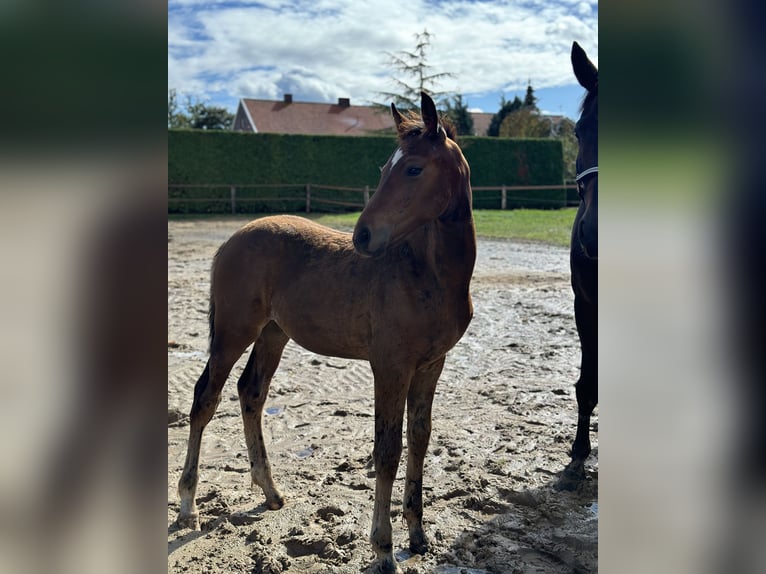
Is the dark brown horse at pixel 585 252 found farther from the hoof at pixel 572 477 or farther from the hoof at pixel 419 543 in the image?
the hoof at pixel 419 543

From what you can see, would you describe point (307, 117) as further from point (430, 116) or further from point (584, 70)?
point (430, 116)

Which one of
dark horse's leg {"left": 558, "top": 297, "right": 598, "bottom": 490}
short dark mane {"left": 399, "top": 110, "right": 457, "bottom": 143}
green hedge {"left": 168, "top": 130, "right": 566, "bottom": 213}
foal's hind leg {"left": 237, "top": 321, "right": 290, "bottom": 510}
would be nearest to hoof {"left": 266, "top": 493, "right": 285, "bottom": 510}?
foal's hind leg {"left": 237, "top": 321, "right": 290, "bottom": 510}

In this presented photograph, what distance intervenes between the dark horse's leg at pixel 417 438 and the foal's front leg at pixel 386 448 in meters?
0.25

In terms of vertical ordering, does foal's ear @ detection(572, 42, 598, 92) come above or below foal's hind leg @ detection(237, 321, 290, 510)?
above

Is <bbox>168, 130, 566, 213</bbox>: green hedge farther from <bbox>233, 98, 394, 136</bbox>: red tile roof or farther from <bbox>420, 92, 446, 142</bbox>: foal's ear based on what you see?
<bbox>420, 92, 446, 142</bbox>: foal's ear

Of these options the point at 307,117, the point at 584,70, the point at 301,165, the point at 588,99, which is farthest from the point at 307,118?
the point at 588,99

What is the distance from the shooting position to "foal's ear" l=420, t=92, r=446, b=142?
8.29 feet

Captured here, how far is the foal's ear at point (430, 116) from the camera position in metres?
2.53
